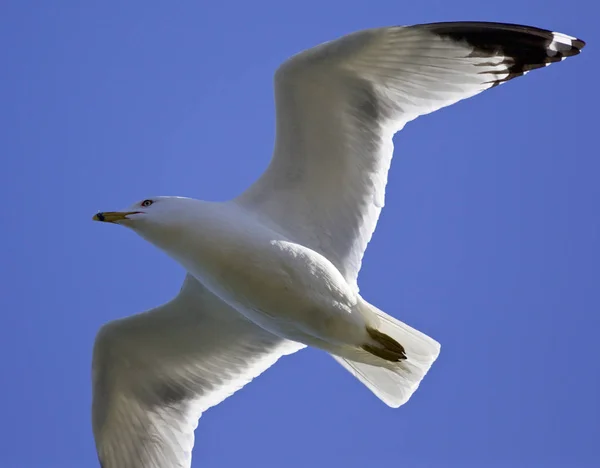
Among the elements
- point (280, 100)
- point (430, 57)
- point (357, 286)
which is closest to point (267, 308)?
point (357, 286)

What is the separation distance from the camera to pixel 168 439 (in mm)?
8461

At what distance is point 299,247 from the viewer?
24.4 ft

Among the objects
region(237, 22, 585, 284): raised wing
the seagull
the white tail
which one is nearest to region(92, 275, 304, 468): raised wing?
the seagull

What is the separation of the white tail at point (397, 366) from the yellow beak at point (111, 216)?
1831 mm

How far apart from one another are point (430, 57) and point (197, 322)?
8.98 feet

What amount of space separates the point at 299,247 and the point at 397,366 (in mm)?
1186

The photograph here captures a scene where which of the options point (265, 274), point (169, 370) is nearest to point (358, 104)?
point (265, 274)

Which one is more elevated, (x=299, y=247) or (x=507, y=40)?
(x=507, y=40)

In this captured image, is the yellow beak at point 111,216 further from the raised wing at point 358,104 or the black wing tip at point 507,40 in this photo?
the black wing tip at point 507,40

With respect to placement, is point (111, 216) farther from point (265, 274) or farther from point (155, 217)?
point (265, 274)

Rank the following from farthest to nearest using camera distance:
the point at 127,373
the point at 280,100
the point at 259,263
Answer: the point at 127,373 < the point at 280,100 < the point at 259,263

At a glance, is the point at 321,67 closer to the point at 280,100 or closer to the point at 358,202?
the point at 280,100

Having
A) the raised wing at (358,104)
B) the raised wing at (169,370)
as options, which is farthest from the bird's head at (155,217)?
the raised wing at (169,370)

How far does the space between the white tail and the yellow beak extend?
6.01ft
